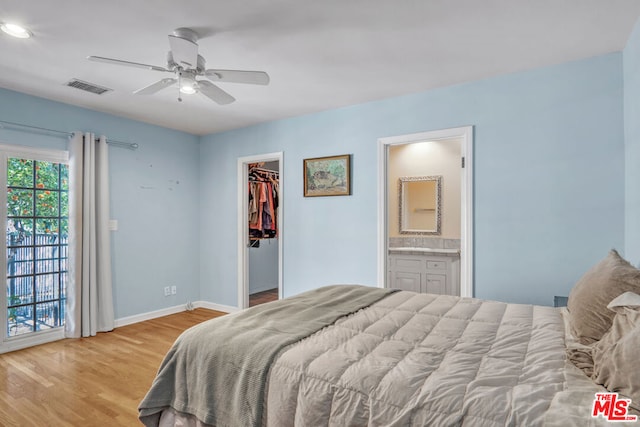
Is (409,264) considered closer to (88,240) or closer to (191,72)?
(191,72)

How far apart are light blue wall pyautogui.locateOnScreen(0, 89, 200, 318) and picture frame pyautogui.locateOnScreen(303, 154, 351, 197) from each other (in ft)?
6.37

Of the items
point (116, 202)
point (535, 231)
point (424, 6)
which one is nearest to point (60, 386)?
point (116, 202)

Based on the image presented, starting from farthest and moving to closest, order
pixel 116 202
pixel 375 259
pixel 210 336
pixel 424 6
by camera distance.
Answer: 1. pixel 116 202
2. pixel 375 259
3. pixel 424 6
4. pixel 210 336

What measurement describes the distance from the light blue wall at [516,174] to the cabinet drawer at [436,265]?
3.86 ft

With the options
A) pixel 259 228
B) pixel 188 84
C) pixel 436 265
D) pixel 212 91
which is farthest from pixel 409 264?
pixel 188 84

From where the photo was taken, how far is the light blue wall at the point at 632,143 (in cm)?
226

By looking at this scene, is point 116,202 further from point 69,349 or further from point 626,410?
point 626,410

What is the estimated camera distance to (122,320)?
4.24 m

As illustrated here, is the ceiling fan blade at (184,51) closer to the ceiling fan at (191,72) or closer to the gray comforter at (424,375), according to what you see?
the ceiling fan at (191,72)

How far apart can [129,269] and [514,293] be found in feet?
13.7

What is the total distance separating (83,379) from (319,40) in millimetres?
3131

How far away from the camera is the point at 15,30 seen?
7.46 feet

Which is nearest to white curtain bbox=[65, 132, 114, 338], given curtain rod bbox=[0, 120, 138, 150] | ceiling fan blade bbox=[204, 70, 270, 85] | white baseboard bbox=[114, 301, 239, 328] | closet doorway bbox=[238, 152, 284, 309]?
curtain rod bbox=[0, 120, 138, 150]

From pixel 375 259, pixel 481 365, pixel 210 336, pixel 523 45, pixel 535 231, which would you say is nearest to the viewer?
pixel 481 365
